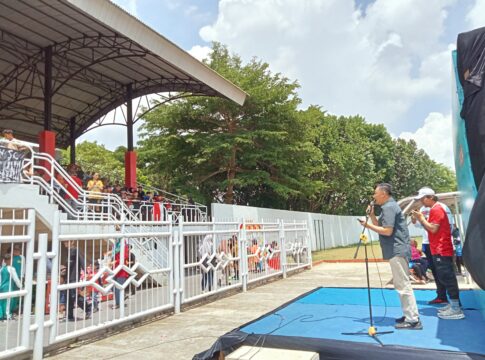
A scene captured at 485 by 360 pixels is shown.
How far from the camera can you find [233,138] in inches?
787

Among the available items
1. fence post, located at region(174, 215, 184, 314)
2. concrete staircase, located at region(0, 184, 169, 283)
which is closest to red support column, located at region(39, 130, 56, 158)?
concrete staircase, located at region(0, 184, 169, 283)

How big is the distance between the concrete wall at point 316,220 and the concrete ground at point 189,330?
16.7ft

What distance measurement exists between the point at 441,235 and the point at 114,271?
4.86 m

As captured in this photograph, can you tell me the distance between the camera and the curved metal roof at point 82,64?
12.1 metres

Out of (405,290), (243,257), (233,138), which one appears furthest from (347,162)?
(405,290)

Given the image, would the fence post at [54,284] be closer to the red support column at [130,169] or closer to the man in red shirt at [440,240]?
the man in red shirt at [440,240]

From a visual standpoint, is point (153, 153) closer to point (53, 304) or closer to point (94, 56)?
point (94, 56)

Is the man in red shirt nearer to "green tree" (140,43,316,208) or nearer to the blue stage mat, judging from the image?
the blue stage mat

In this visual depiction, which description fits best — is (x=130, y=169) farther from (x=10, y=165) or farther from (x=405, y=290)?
(x=405, y=290)

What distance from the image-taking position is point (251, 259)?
10.3m

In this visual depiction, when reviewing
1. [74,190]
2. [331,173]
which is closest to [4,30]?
[74,190]

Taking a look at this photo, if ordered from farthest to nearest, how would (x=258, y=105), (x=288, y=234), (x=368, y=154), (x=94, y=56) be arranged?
(x=368, y=154)
(x=258, y=105)
(x=94, y=56)
(x=288, y=234)

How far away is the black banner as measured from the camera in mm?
7664

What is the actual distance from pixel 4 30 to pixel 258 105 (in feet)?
38.9
